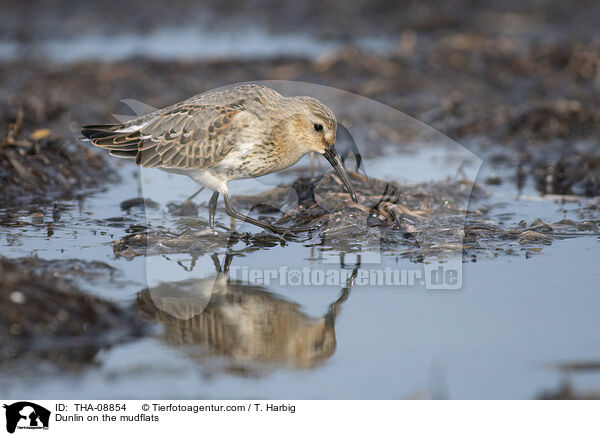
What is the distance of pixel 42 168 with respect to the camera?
884 centimetres

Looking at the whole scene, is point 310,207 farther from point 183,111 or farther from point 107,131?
point 107,131

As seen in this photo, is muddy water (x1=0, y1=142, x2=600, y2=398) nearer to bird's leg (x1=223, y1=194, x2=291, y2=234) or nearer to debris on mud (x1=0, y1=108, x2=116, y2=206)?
bird's leg (x1=223, y1=194, x2=291, y2=234)

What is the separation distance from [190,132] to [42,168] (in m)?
2.51

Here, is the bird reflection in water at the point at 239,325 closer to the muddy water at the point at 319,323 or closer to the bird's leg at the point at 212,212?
the muddy water at the point at 319,323

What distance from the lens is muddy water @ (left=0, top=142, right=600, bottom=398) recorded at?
4441 mm

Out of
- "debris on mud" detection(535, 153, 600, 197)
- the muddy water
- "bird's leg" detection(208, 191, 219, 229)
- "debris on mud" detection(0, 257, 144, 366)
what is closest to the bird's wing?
"bird's leg" detection(208, 191, 219, 229)

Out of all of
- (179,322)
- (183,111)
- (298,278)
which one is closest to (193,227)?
(183,111)

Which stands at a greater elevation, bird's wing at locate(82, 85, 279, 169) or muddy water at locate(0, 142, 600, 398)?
bird's wing at locate(82, 85, 279, 169)

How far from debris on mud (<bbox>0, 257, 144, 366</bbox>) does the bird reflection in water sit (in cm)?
32

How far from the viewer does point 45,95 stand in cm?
1248

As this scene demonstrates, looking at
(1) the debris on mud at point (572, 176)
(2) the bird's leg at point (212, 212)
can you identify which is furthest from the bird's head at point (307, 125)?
(1) the debris on mud at point (572, 176)
